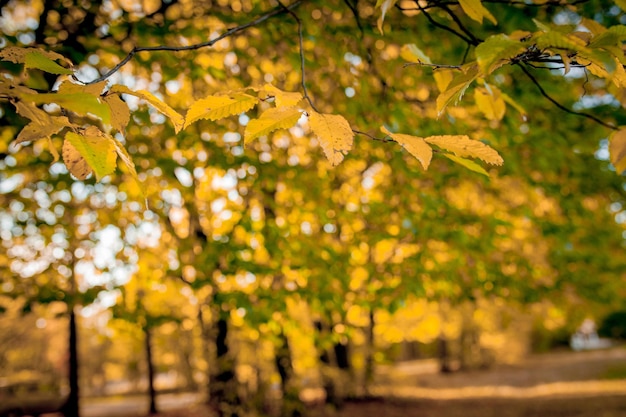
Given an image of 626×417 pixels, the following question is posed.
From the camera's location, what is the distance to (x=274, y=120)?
1036 mm

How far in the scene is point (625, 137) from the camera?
46.9 inches

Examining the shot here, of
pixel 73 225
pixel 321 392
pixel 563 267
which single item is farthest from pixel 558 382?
pixel 73 225

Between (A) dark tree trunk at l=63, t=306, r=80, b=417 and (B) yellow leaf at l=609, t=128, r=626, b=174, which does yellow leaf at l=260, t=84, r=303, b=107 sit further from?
(A) dark tree trunk at l=63, t=306, r=80, b=417

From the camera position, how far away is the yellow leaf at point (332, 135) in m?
1.05

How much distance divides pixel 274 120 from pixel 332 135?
0.47ft

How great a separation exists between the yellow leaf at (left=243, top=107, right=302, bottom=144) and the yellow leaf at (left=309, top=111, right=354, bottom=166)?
0.18ft

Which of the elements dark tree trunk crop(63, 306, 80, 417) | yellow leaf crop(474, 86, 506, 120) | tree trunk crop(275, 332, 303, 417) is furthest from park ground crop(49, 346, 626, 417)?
yellow leaf crop(474, 86, 506, 120)

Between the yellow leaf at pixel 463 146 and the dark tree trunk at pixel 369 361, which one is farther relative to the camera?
the dark tree trunk at pixel 369 361

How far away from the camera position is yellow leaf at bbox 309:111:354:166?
1.05 m

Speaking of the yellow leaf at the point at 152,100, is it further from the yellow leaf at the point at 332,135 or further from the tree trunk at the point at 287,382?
the tree trunk at the point at 287,382

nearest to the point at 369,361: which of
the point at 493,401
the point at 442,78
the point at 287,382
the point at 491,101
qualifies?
the point at 493,401

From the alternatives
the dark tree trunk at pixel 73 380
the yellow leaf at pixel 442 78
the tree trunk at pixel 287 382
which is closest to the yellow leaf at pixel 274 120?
the yellow leaf at pixel 442 78

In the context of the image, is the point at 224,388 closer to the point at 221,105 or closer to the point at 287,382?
the point at 287,382

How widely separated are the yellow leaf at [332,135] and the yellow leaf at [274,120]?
55 mm
